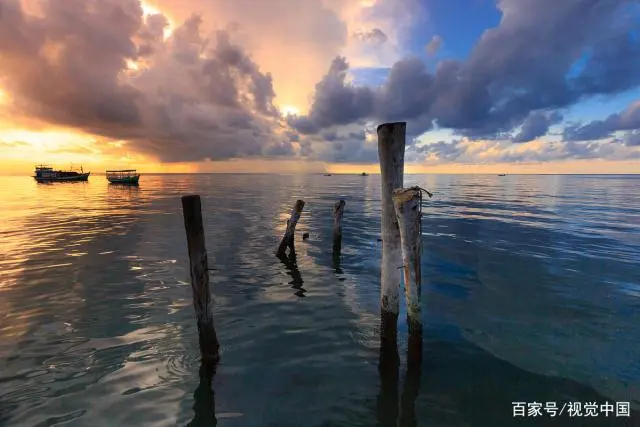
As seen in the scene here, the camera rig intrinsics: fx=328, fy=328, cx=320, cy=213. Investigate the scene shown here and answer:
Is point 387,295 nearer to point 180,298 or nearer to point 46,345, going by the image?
point 180,298

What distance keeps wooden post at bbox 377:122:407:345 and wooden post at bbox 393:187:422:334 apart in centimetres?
34

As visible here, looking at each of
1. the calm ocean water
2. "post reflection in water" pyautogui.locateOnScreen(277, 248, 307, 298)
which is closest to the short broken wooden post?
the calm ocean water

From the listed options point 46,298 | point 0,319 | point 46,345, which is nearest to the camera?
point 46,345

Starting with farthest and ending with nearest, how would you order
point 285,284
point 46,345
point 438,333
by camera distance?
point 285,284
point 438,333
point 46,345

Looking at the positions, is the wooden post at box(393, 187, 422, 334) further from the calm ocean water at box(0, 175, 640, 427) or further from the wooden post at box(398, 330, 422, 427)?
the calm ocean water at box(0, 175, 640, 427)

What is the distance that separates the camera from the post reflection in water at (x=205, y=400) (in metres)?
6.01

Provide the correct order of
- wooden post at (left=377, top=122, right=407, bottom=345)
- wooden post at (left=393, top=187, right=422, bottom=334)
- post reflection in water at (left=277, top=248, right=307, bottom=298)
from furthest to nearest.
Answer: post reflection in water at (left=277, top=248, right=307, bottom=298), wooden post at (left=377, top=122, right=407, bottom=345), wooden post at (left=393, top=187, right=422, bottom=334)

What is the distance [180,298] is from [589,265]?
18437 mm

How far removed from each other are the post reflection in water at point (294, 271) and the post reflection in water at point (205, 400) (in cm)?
497

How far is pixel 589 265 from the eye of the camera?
1579 centimetres

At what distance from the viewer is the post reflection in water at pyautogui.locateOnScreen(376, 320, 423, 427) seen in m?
6.14

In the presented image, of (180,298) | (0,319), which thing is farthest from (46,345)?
(180,298)

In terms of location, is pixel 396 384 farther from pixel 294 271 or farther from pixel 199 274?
pixel 294 271

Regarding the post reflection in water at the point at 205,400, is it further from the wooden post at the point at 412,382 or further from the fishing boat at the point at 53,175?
the fishing boat at the point at 53,175
